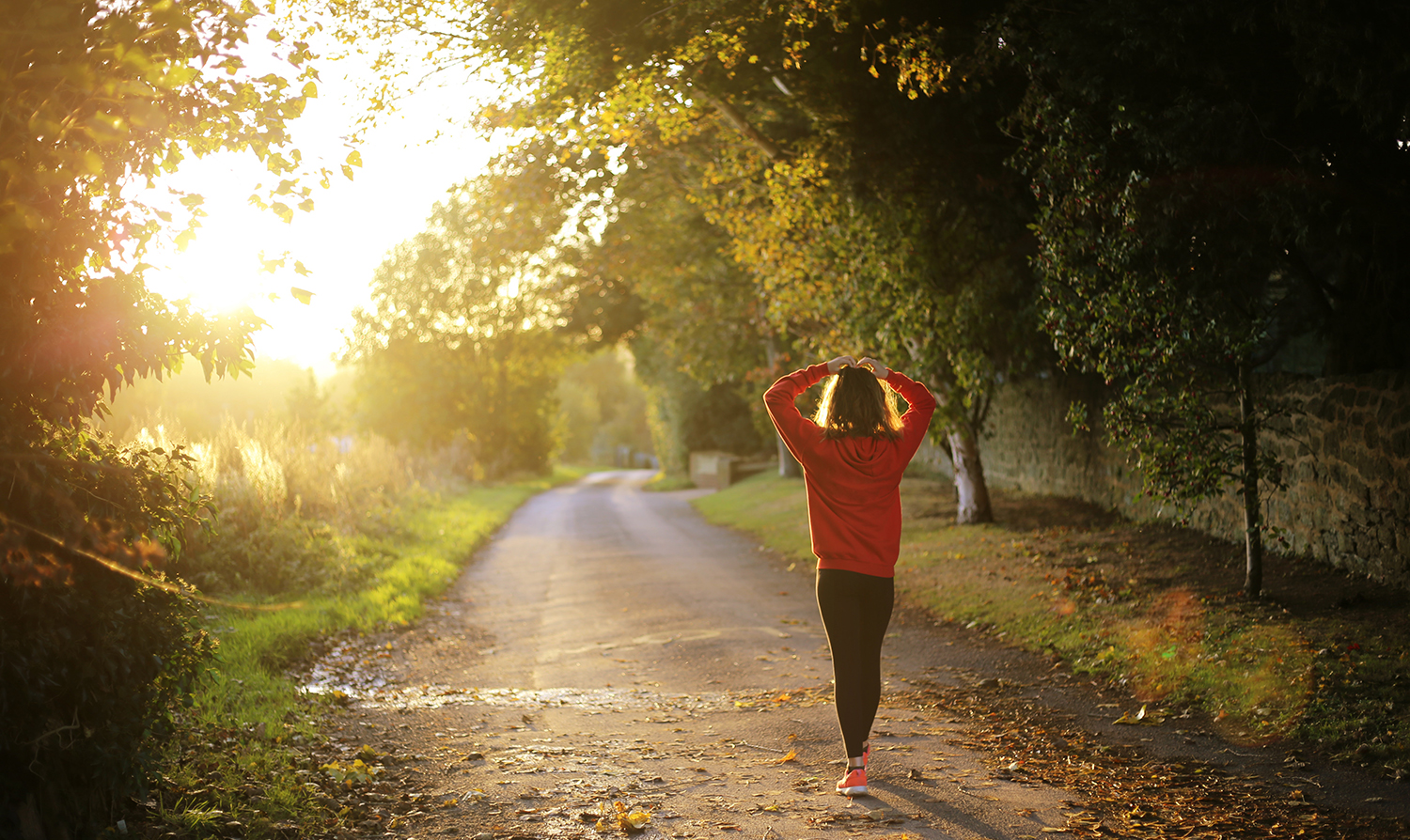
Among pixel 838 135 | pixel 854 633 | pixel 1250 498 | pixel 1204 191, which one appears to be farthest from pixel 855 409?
pixel 838 135

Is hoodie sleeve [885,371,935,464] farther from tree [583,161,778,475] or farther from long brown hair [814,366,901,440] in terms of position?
tree [583,161,778,475]

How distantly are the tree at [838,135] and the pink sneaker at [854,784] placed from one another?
6.58 meters

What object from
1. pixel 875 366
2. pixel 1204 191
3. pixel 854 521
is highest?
pixel 1204 191

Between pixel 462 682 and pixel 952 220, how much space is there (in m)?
8.11

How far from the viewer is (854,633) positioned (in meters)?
5.10

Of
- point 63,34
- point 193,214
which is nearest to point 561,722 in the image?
point 193,214

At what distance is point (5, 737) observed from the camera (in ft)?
12.1

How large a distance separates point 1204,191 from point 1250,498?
2733 millimetres

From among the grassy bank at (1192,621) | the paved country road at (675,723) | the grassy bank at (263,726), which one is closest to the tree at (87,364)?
the grassy bank at (263,726)

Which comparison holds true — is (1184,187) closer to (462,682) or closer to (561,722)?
(561,722)

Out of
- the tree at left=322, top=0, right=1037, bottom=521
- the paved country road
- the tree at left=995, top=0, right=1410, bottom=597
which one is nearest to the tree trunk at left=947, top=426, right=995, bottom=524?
the tree at left=322, top=0, right=1037, bottom=521

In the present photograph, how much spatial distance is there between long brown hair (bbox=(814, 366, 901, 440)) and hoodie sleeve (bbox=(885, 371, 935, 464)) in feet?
0.30

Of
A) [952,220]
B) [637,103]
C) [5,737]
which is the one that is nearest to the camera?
[5,737]

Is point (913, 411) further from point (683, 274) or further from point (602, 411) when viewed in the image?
point (602, 411)
